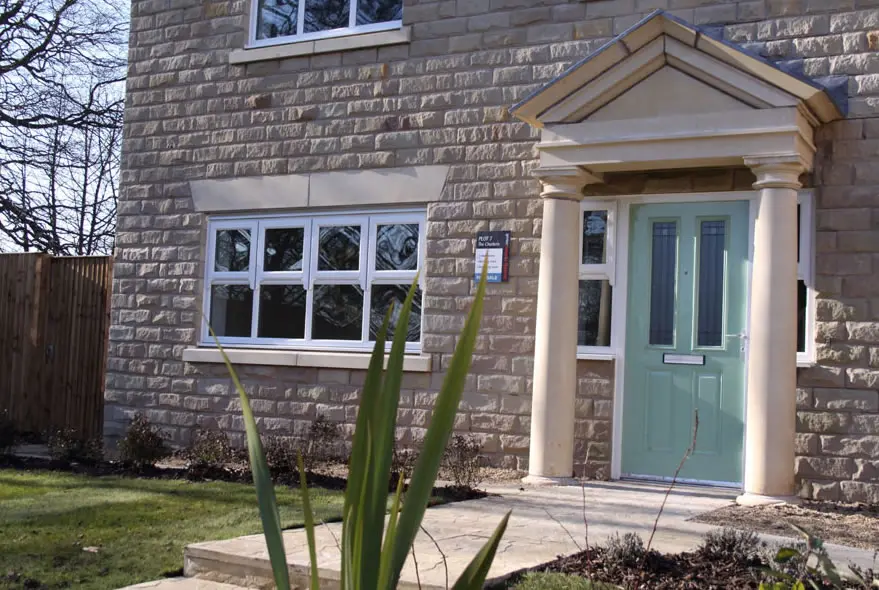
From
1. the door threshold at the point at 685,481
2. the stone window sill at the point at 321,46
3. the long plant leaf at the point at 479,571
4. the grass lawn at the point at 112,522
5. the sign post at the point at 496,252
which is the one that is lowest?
the grass lawn at the point at 112,522

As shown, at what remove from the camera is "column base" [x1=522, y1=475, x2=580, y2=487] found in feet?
26.5

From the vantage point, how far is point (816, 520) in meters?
6.66

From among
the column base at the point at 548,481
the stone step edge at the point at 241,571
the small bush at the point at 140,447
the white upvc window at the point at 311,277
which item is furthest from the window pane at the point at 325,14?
the stone step edge at the point at 241,571

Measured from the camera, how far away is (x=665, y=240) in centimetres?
862

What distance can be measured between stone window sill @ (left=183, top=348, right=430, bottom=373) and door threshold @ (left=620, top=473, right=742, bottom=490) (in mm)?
2101

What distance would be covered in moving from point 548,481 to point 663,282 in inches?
77.7

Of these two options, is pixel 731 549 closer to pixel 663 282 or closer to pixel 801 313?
pixel 801 313

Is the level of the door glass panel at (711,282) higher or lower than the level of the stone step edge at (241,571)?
higher

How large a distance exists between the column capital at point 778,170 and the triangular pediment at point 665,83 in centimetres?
39

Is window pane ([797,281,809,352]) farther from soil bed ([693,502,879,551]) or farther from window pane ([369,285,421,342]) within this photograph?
window pane ([369,285,421,342])

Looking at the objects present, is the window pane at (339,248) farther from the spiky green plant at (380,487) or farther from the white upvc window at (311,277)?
the spiky green plant at (380,487)

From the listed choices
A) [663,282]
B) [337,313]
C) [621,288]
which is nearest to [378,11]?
[337,313]

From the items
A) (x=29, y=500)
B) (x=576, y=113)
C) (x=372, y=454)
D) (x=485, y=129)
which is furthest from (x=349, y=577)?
(x=485, y=129)

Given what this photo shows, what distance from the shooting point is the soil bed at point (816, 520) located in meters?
6.07
